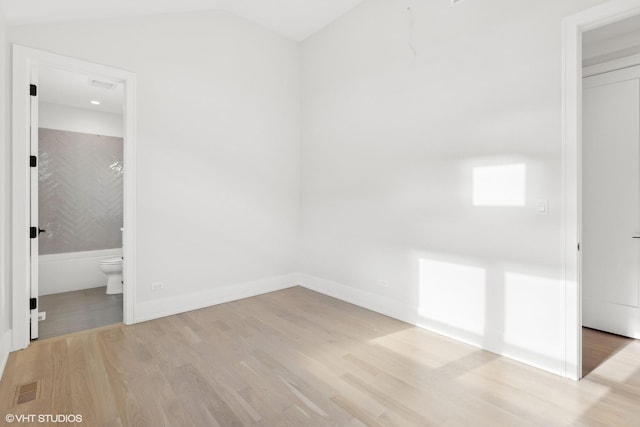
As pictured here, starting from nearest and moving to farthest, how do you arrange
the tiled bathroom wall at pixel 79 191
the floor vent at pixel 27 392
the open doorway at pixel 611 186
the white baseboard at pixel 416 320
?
the floor vent at pixel 27 392
the white baseboard at pixel 416 320
the open doorway at pixel 611 186
the tiled bathroom wall at pixel 79 191

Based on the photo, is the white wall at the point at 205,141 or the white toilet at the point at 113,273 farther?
the white toilet at the point at 113,273

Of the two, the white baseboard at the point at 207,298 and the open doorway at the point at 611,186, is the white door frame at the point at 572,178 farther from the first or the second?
the white baseboard at the point at 207,298

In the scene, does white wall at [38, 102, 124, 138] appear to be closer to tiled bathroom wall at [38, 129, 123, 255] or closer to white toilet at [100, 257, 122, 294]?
tiled bathroom wall at [38, 129, 123, 255]

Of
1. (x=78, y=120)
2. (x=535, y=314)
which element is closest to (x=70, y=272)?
(x=78, y=120)

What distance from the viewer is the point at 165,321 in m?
3.39

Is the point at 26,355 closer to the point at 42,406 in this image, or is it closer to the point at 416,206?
the point at 42,406

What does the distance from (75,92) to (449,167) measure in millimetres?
4863

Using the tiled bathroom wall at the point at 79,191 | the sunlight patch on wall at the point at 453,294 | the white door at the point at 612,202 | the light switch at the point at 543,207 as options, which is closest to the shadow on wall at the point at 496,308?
the sunlight patch on wall at the point at 453,294

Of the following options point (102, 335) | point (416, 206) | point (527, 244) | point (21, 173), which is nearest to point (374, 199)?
point (416, 206)

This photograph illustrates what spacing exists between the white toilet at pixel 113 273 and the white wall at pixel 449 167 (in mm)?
2798

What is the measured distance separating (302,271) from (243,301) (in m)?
1.04

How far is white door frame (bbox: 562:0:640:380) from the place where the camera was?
227 centimetres

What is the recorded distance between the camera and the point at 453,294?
3.00m

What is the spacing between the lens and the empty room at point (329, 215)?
2.22 meters
